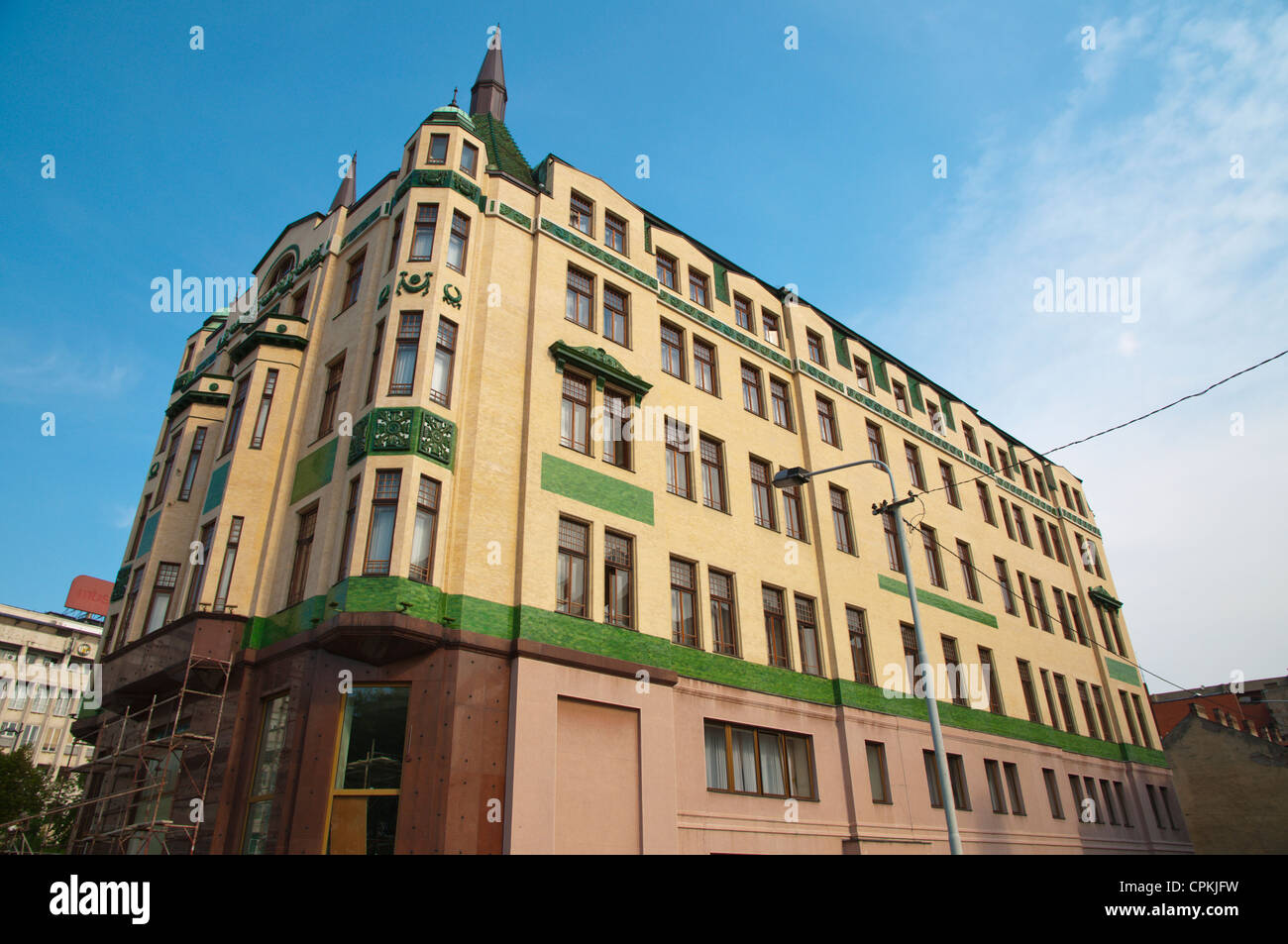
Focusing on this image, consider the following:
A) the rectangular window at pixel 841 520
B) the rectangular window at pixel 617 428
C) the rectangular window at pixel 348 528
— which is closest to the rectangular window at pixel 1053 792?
the rectangular window at pixel 841 520

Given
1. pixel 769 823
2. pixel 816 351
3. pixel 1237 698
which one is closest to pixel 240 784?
pixel 769 823

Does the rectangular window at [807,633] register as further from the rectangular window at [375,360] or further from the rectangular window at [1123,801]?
the rectangular window at [1123,801]

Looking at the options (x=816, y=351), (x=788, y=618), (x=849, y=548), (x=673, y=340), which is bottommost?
(x=788, y=618)

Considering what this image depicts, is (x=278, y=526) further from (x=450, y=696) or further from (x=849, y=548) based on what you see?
(x=849, y=548)

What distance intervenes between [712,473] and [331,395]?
11613mm

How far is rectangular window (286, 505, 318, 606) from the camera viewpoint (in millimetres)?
19266

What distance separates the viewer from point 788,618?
24922 mm

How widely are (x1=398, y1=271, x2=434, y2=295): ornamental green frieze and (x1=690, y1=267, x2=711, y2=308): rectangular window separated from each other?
10810mm

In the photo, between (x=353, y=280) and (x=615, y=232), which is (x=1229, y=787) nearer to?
(x=615, y=232)

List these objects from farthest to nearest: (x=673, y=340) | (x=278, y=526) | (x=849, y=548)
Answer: (x=849, y=548), (x=673, y=340), (x=278, y=526)

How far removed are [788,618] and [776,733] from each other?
3639 mm

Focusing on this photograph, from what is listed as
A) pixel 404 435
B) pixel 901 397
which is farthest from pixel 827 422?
pixel 404 435
